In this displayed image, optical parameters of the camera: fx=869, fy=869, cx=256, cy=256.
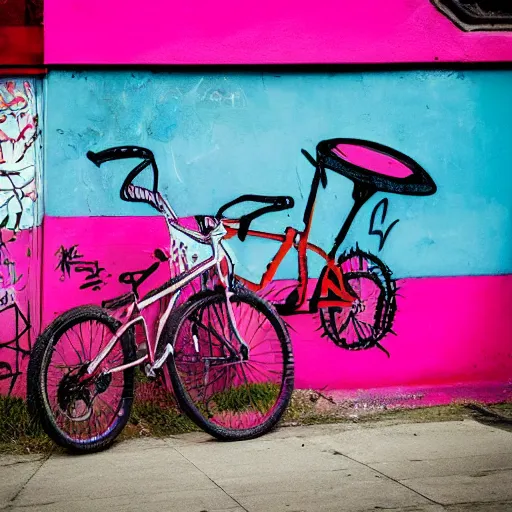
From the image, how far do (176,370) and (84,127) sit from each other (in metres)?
A: 1.86

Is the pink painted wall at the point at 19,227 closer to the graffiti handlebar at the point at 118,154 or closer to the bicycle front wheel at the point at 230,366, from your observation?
the graffiti handlebar at the point at 118,154

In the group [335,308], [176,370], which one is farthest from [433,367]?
[176,370]

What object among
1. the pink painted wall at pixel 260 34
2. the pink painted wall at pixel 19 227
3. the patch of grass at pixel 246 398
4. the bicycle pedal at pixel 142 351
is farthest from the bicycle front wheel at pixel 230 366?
the pink painted wall at pixel 260 34

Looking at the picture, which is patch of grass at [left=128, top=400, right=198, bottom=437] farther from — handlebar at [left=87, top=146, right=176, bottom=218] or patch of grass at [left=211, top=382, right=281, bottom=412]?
handlebar at [left=87, top=146, right=176, bottom=218]

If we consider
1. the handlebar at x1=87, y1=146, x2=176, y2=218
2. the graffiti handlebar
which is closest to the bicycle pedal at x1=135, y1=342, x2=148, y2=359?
the handlebar at x1=87, y1=146, x2=176, y2=218

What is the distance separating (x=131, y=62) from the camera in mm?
6066

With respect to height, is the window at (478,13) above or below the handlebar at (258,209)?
above

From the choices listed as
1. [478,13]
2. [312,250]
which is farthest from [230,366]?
[478,13]

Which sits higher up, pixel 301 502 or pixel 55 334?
pixel 55 334

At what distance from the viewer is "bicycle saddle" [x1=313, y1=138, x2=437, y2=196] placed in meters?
6.34

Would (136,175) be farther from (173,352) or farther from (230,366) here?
(230,366)

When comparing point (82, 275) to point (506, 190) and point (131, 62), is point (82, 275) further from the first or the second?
point (506, 190)

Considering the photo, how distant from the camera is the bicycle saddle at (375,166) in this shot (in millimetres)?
6344

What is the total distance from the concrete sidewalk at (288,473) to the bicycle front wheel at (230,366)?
0.58 ft
